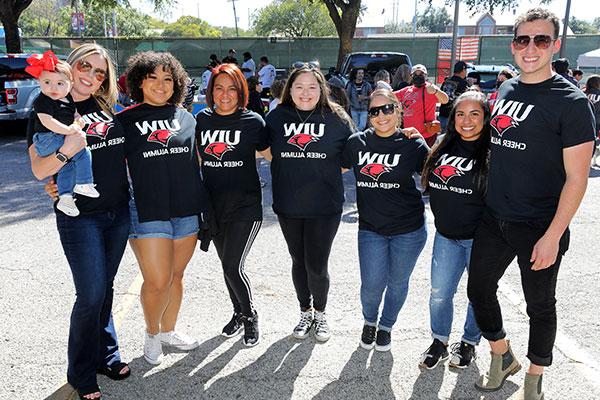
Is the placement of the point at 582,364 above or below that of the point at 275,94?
below

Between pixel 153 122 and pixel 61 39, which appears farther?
pixel 61 39

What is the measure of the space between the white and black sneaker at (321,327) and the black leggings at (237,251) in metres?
0.47

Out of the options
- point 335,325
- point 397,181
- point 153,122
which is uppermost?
point 153,122

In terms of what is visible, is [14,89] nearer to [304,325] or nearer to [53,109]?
[53,109]

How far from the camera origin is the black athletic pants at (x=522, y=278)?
8.69 feet

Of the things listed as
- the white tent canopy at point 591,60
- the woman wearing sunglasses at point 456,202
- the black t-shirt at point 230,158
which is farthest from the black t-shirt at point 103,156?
the white tent canopy at point 591,60

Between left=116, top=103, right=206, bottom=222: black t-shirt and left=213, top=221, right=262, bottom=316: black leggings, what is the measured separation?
398 mm

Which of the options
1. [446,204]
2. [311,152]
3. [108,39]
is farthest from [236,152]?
[108,39]

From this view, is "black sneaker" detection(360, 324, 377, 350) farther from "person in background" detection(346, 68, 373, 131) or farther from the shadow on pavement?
"person in background" detection(346, 68, 373, 131)

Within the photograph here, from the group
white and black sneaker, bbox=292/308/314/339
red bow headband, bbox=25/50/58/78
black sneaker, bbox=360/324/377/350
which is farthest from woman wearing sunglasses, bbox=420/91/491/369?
red bow headband, bbox=25/50/58/78

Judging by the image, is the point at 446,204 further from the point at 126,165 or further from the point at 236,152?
the point at 126,165

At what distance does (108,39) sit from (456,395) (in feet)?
86.2

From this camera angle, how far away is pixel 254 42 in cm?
2525

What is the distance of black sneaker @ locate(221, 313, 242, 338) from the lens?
12.1ft
